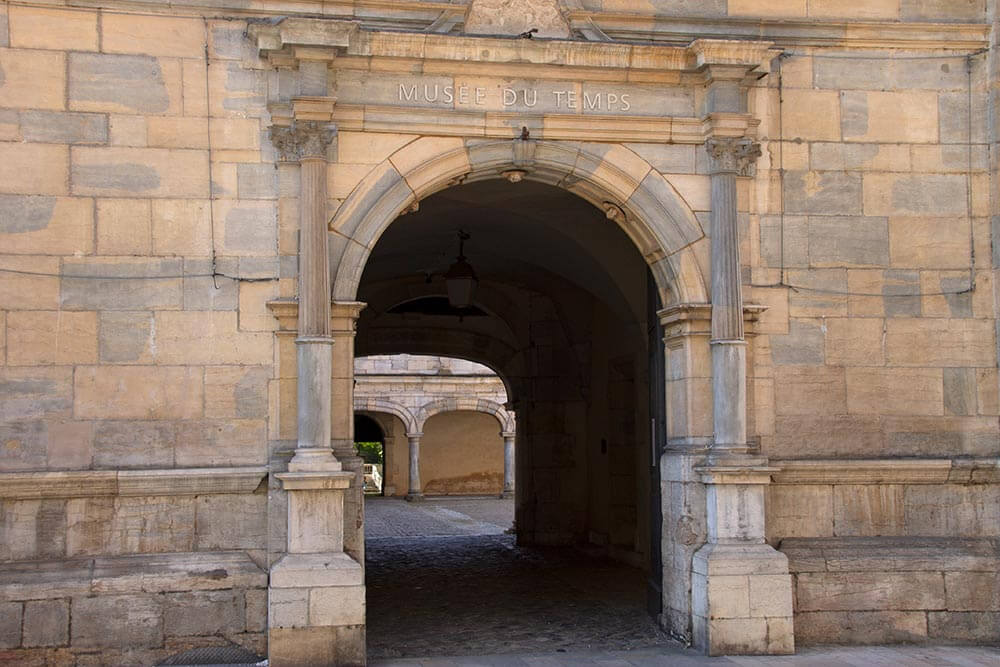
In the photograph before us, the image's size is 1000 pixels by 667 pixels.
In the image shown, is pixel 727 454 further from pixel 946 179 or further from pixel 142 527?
pixel 142 527

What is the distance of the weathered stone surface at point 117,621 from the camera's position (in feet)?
21.4

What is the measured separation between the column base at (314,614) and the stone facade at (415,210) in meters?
0.02

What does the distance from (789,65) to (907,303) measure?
1.76 meters

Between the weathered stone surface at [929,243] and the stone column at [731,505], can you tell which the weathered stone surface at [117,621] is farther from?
the weathered stone surface at [929,243]

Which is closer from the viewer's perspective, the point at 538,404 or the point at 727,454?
the point at 727,454

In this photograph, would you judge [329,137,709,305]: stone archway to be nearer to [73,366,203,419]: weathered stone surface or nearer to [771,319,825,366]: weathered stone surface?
[771,319,825,366]: weathered stone surface

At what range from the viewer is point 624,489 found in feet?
40.0

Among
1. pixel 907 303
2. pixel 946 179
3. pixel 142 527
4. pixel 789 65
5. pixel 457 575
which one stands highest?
pixel 789 65

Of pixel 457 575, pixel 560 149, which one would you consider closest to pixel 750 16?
pixel 560 149

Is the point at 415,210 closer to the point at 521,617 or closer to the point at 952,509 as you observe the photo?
the point at 521,617

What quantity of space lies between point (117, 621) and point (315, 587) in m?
1.14

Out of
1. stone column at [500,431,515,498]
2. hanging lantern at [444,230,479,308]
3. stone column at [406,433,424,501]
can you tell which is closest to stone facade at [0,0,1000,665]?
hanging lantern at [444,230,479,308]

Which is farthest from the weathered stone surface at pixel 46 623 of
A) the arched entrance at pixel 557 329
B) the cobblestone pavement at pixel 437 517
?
the cobblestone pavement at pixel 437 517

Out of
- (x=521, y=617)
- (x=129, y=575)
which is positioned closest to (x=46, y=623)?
(x=129, y=575)
